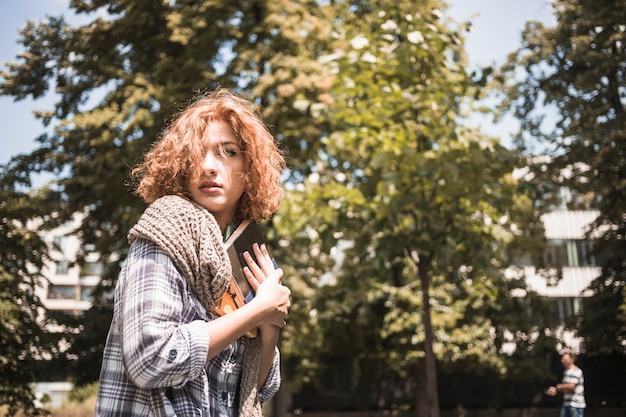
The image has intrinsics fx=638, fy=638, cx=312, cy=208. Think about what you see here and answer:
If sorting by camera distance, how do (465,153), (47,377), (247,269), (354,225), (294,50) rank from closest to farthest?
(247,269)
(465,153)
(354,225)
(47,377)
(294,50)

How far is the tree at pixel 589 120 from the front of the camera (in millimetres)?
15766

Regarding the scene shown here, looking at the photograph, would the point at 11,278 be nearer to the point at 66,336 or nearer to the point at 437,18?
the point at 66,336

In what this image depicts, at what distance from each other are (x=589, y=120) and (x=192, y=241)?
16781 mm

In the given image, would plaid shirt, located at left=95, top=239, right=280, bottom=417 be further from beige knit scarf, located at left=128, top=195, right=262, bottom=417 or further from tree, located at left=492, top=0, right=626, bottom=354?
tree, located at left=492, top=0, right=626, bottom=354

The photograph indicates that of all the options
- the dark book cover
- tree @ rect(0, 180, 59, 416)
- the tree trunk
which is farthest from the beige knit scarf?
tree @ rect(0, 180, 59, 416)

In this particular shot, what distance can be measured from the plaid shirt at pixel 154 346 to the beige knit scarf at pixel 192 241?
0.09 ft

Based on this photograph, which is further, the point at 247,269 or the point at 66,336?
the point at 66,336

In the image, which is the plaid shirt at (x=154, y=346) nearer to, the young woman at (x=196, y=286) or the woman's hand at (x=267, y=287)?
the young woman at (x=196, y=286)

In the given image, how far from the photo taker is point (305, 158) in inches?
556

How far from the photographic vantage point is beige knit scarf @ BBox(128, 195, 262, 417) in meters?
1.54

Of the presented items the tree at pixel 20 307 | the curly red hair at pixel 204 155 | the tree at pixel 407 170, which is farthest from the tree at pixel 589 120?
the curly red hair at pixel 204 155

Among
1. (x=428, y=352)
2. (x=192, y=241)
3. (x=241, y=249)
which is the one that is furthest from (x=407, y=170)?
(x=192, y=241)

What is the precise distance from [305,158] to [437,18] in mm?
6493

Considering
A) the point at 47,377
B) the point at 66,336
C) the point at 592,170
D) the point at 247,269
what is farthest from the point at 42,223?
the point at 592,170
